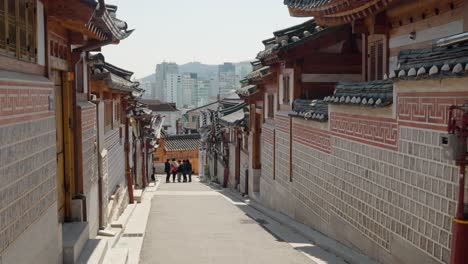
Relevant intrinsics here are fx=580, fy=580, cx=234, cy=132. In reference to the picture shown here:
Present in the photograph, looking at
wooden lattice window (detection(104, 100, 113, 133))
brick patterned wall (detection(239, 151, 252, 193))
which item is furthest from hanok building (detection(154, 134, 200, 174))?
wooden lattice window (detection(104, 100, 113, 133))

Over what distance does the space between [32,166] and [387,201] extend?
5.16 metres

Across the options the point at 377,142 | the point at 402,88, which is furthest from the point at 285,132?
the point at 402,88

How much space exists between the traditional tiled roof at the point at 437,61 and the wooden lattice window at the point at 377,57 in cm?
477

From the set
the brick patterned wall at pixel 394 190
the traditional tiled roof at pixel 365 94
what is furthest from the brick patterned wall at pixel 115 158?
the traditional tiled roof at pixel 365 94

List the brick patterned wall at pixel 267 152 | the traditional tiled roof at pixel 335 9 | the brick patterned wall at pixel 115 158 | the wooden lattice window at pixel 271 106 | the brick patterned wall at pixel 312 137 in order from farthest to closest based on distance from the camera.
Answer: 1. the wooden lattice window at pixel 271 106
2. the brick patterned wall at pixel 267 152
3. the brick patterned wall at pixel 115 158
4. the brick patterned wall at pixel 312 137
5. the traditional tiled roof at pixel 335 9

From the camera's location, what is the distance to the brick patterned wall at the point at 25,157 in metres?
5.46

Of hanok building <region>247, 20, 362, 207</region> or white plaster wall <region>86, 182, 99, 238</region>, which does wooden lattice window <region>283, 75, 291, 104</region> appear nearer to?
hanok building <region>247, 20, 362, 207</region>

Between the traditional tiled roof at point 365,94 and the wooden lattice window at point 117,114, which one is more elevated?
the traditional tiled roof at point 365,94

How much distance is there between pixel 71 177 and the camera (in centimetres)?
1038

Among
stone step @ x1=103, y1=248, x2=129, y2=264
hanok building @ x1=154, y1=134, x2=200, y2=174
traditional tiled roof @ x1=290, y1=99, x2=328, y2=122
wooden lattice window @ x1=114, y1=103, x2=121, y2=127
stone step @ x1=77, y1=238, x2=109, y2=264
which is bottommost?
hanok building @ x1=154, y1=134, x2=200, y2=174

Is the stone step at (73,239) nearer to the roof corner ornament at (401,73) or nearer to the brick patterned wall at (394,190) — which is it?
the brick patterned wall at (394,190)

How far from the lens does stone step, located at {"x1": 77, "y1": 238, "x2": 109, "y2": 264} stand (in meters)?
8.71

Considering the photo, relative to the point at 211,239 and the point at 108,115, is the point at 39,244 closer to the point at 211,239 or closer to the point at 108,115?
the point at 211,239

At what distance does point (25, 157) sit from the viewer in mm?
6344
